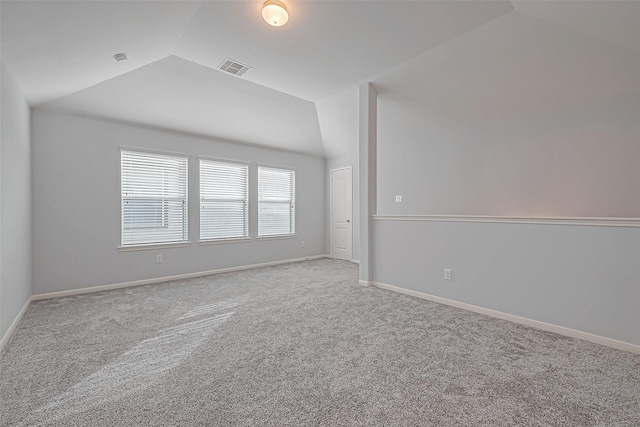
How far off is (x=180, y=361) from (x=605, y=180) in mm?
4727

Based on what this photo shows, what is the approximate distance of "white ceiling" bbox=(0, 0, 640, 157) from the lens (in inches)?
91.0

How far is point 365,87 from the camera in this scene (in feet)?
13.2

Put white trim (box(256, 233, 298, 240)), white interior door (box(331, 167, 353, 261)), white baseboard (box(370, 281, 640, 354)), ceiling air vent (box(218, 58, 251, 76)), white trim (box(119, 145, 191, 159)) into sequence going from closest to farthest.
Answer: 1. white baseboard (box(370, 281, 640, 354))
2. ceiling air vent (box(218, 58, 251, 76))
3. white trim (box(119, 145, 191, 159))
4. white trim (box(256, 233, 298, 240))
5. white interior door (box(331, 167, 353, 261))

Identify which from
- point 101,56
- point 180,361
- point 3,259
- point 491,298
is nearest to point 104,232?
point 3,259

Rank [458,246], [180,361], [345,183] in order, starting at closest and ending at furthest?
[180,361]
[458,246]
[345,183]

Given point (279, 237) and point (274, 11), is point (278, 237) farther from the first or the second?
point (274, 11)

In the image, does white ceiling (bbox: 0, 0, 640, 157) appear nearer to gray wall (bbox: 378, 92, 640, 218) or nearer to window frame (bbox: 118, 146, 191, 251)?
gray wall (bbox: 378, 92, 640, 218)

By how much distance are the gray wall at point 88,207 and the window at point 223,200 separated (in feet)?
0.60

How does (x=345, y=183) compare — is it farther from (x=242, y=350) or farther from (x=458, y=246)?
(x=242, y=350)

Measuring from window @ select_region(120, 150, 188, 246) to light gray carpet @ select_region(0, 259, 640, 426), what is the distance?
138 centimetres

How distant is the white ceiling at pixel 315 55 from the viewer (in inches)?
91.0

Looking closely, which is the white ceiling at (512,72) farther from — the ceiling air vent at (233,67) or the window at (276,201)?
the window at (276,201)

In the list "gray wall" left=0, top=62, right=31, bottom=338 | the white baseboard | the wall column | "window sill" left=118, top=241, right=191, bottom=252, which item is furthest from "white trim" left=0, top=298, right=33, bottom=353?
the white baseboard

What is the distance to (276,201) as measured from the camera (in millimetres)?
6031
